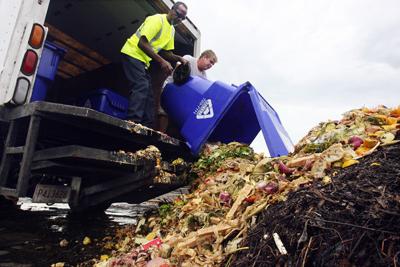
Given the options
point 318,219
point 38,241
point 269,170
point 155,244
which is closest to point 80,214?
point 38,241

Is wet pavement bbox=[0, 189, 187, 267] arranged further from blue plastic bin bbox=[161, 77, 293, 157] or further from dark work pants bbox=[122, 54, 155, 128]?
dark work pants bbox=[122, 54, 155, 128]

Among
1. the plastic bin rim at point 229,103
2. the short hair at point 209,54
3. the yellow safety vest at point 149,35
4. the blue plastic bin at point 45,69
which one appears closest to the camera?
the blue plastic bin at point 45,69

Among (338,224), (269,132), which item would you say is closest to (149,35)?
(269,132)

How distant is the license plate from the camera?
8.55 ft

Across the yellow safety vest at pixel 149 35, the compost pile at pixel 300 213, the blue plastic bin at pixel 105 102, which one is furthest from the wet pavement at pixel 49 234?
the yellow safety vest at pixel 149 35

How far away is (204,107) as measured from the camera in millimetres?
4012

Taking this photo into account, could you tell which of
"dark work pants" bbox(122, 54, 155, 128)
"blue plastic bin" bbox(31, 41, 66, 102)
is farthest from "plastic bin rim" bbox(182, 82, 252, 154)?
"blue plastic bin" bbox(31, 41, 66, 102)

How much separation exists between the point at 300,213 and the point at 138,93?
2.66 metres

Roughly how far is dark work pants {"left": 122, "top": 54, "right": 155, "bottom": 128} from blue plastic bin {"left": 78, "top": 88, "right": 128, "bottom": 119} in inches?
15.5

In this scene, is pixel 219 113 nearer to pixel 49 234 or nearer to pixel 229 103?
pixel 229 103

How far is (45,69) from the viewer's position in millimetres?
3266

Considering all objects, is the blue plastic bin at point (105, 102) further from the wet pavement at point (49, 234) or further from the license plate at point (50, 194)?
the license plate at point (50, 194)

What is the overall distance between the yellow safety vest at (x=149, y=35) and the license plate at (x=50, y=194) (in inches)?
78.6

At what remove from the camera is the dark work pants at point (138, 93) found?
3.68m
